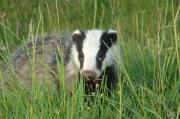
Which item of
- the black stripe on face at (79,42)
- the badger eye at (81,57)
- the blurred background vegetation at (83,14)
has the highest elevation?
the blurred background vegetation at (83,14)

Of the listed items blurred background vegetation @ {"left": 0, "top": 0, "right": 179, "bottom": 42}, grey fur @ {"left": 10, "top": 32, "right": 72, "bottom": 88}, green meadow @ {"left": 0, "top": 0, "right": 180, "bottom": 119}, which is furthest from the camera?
blurred background vegetation @ {"left": 0, "top": 0, "right": 179, "bottom": 42}

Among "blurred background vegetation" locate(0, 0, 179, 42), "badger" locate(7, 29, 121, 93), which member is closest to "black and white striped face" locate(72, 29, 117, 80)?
"badger" locate(7, 29, 121, 93)

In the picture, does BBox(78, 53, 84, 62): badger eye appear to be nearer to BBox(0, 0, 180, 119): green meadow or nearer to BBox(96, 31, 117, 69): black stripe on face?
BBox(96, 31, 117, 69): black stripe on face

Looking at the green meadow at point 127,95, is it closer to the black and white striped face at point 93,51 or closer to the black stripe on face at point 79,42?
the black and white striped face at point 93,51

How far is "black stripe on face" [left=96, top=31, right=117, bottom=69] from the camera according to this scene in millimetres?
5038

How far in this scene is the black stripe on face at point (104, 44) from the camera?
16.5ft

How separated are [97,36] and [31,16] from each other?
324 cm

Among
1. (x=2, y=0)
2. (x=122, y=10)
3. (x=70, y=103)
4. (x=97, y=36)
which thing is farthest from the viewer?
(x=2, y=0)

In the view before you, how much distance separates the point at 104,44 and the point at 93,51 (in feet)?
0.61

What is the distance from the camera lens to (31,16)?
27.4 feet

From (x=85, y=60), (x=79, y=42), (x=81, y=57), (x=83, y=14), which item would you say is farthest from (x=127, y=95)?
(x=83, y=14)

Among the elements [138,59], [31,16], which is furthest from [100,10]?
[138,59]

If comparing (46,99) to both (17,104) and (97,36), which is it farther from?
(97,36)

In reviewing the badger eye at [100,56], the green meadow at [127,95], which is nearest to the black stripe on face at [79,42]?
the badger eye at [100,56]
